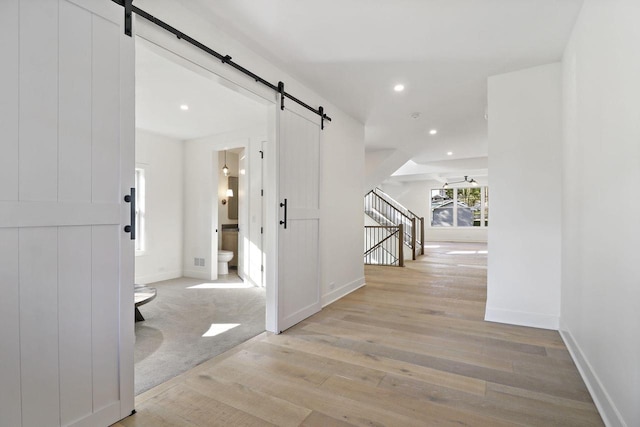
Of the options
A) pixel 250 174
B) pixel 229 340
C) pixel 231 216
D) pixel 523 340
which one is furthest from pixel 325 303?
pixel 231 216

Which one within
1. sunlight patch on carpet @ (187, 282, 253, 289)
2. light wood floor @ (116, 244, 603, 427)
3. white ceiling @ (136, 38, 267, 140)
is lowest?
sunlight patch on carpet @ (187, 282, 253, 289)

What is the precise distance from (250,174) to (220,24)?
294 cm

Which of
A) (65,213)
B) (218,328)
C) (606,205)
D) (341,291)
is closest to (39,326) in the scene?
(65,213)

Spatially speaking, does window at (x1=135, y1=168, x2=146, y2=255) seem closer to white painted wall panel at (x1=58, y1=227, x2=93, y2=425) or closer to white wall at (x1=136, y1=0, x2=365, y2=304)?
white wall at (x1=136, y1=0, x2=365, y2=304)

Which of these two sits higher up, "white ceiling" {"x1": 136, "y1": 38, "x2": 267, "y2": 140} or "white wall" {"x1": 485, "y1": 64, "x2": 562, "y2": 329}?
"white ceiling" {"x1": 136, "y1": 38, "x2": 267, "y2": 140}

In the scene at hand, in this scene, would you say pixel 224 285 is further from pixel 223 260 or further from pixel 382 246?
pixel 382 246

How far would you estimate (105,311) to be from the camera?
1.71 m

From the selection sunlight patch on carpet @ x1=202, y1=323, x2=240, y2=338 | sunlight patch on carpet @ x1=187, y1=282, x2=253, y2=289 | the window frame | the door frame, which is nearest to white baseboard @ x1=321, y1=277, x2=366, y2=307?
the door frame

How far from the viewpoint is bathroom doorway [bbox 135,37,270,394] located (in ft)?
10.4

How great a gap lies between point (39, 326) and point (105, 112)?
3.61ft

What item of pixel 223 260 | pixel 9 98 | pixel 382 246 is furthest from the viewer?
pixel 382 246

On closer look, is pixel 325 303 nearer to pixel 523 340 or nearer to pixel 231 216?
pixel 523 340

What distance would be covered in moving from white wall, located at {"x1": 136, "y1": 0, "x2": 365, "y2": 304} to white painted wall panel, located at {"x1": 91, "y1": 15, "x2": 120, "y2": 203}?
0.35 m

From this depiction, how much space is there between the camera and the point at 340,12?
7.63 ft
